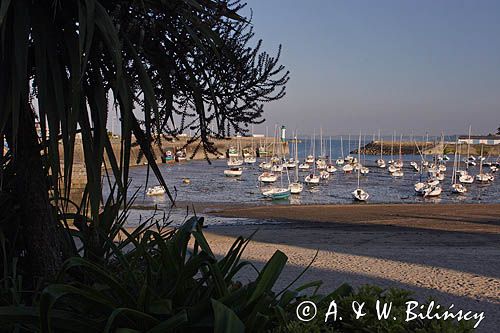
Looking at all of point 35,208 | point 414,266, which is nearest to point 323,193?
point 414,266

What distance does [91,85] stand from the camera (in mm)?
3260

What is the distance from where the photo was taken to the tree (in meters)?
2.88

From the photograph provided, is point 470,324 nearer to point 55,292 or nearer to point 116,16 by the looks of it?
point 55,292

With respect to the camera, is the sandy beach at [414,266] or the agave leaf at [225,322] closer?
the agave leaf at [225,322]

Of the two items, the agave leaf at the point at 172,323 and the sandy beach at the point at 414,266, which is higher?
the agave leaf at the point at 172,323

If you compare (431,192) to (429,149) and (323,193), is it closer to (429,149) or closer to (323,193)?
(323,193)

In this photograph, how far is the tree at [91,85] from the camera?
113 inches

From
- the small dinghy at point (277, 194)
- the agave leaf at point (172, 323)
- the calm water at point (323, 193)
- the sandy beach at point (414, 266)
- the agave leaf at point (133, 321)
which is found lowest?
the calm water at point (323, 193)

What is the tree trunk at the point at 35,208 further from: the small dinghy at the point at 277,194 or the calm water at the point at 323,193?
the small dinghy at the point at 277,194

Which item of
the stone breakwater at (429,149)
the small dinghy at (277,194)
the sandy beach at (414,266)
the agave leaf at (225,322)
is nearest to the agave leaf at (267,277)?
the agave leaf at (225,322)

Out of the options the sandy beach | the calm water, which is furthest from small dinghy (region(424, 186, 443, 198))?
the sandy beach

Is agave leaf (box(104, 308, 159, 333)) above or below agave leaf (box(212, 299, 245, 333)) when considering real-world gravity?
below

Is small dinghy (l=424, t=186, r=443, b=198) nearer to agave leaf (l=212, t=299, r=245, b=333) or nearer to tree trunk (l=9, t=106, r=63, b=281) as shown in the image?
tree trunk (l=9, t=106, r=63, b=281)

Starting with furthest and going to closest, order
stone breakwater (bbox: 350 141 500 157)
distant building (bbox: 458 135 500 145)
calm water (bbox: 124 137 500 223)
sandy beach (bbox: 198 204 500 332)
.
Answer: distant building (bbox: 458 135 500 145)
stone breakwater (bbox: 350 141 500 157)
calm water (bbox: 124 137 500 223)
sandy beach (bbox: 198 204 500 332)
